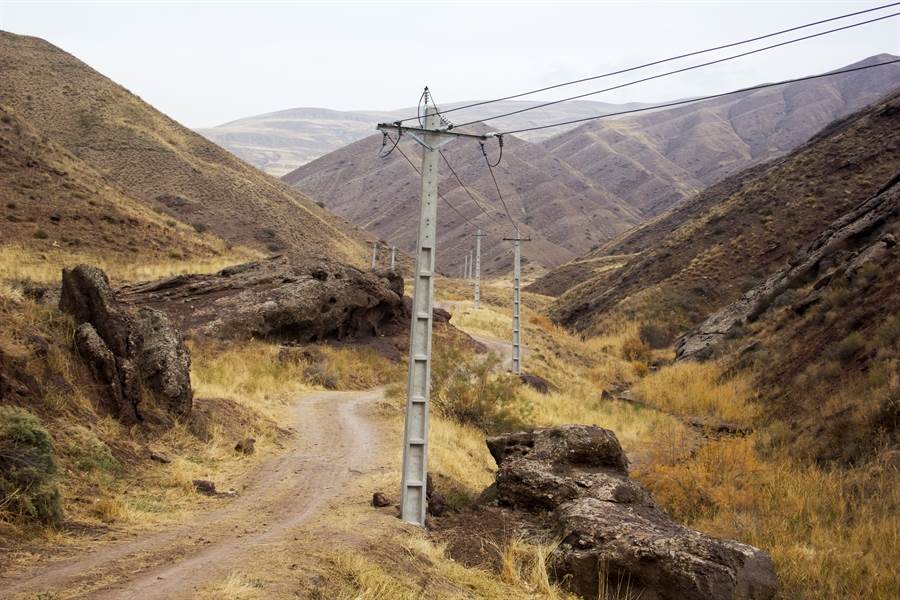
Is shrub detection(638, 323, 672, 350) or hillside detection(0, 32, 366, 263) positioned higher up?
hillside detection(0, 32, 366, 263)

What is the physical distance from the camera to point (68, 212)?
41.0 m

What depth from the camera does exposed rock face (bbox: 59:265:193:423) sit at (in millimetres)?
12656

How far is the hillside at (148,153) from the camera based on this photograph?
7306 cm

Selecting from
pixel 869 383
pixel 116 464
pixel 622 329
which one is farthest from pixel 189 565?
pixel 622 329

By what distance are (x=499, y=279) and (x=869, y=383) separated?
106m

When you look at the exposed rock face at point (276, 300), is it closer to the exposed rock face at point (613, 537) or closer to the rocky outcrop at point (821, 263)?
the rocky outcrop at point (821, 263)

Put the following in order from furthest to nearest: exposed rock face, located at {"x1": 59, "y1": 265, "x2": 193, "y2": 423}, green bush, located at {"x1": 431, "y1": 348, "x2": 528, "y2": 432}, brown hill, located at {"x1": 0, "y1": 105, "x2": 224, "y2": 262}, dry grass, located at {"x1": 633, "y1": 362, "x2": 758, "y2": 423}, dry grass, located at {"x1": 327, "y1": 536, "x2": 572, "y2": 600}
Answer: brown hill, located at {"x1": 0, "y1": 105, "x2": 224, "y2": 262}
dry grass, located at {"x1": 633, "y1": 362, "x2": 758, "y2": 423}
green bush, located at {"x1": 431, "y1": 348, "x2": 528, "y2": 432}
exposed rock face, located at {"x1": 59, "y1": 265, "x2": 193, "y2": 423}
dry grass, located at {"x1": 327, "y1": 536, "x2": 572, "y2": 600}

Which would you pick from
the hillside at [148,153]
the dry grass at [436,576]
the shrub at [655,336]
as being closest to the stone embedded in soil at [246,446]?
the dry grass at [436,576]

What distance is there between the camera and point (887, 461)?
13.0 metres

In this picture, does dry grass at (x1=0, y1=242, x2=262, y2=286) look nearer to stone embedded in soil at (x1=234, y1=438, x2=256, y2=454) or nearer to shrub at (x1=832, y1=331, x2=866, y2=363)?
stone embedded in soil at (x1=234, y1=438, x2=256, y2=454)

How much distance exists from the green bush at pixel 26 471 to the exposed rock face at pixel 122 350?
3.31 m

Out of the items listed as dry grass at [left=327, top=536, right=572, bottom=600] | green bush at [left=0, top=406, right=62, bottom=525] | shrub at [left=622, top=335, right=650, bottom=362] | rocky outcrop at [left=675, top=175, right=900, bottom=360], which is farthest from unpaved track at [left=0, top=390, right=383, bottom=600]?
shrub at [left=622, top=335, right=650, bottom=362]

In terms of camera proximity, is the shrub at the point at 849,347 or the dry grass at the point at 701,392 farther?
the dry grass at the point at 701,392

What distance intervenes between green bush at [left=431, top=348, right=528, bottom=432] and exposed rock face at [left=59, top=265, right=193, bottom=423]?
7.19 m
